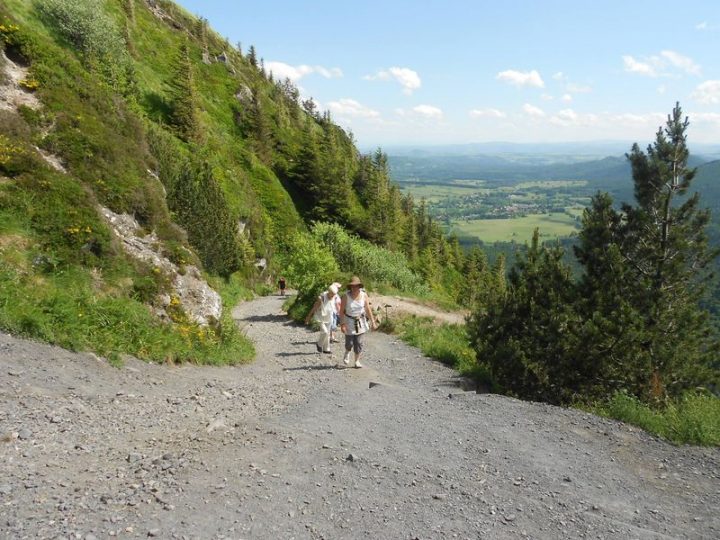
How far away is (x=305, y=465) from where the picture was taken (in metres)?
6.23

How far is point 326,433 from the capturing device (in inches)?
293

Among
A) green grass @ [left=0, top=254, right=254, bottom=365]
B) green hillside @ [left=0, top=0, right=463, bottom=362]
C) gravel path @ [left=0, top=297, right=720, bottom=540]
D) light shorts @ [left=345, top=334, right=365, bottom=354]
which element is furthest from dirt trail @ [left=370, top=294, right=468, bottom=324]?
gravel path @ [left=0, top=297, right=720, bottom=540]

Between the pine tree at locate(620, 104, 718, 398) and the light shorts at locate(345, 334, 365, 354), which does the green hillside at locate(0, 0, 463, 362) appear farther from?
the pine tree at locate(620, 104, 718, 398)

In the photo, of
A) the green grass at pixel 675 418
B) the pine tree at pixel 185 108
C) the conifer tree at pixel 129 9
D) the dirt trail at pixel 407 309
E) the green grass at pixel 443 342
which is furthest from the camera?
the conifer tree at pixel 129 9

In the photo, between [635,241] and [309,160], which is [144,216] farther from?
[309,160]

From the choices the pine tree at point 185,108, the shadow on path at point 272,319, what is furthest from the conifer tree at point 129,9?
the shadow on path at point 272,319

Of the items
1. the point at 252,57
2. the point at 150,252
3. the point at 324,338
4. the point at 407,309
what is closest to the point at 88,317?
the point at 150,252

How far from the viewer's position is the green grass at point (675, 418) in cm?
838

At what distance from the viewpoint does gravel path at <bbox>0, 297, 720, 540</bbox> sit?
16.0 ft

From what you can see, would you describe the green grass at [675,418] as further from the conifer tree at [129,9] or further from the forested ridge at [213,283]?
the conifer tree at [129,9]

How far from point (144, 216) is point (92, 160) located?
209 cm

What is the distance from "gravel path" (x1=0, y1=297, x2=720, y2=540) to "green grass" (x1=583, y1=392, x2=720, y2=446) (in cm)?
33

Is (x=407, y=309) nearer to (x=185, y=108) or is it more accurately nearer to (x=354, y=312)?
(x=354, y=312)

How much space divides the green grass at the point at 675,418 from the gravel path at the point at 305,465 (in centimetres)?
33
